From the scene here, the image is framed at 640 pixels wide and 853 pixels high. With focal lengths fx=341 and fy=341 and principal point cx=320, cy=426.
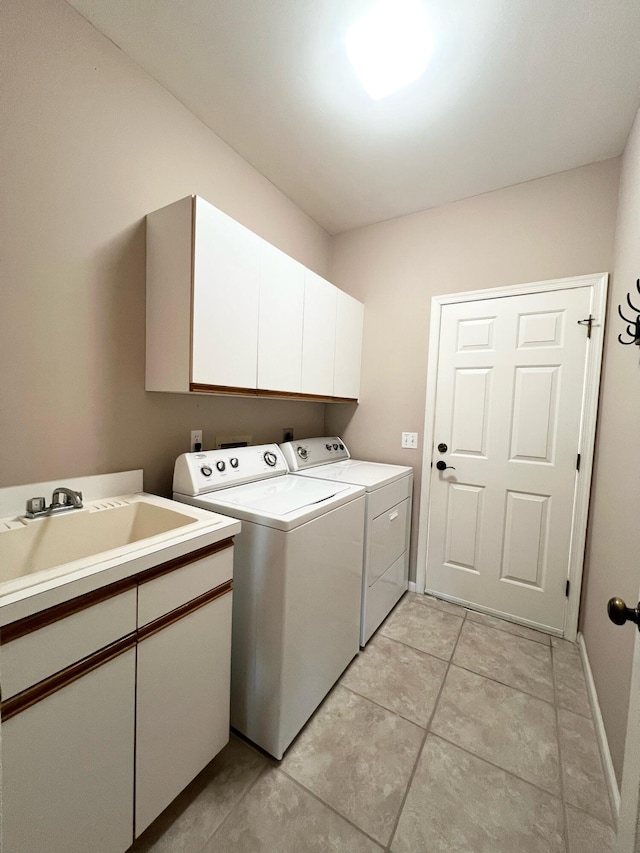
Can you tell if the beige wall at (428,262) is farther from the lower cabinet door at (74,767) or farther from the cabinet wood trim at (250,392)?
the lower cabinet door at (74,767)

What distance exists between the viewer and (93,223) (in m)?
1.32

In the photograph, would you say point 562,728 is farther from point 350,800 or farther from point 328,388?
point 328,388

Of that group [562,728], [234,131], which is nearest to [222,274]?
[234,131]

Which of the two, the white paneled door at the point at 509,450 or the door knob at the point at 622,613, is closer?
the door knob at the point at 622,613

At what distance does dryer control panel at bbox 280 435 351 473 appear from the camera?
2135 millimetres

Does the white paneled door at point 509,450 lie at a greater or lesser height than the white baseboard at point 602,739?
greater

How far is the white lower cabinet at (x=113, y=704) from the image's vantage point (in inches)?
27.4

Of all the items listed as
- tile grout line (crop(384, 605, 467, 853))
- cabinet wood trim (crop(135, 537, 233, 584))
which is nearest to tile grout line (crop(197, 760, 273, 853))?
tile grout line (crop(384, 605, 467, 853))

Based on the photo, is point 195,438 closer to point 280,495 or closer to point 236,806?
point 280,495

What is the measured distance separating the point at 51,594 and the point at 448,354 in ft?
7.43

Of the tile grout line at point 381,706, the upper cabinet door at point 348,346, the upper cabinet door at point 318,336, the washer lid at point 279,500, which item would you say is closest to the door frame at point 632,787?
the tile grout line at point 381,706

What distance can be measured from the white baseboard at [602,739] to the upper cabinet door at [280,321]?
187cm

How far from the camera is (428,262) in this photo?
2.34m

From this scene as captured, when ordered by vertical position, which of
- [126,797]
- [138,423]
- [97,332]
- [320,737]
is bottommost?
[320,737]
